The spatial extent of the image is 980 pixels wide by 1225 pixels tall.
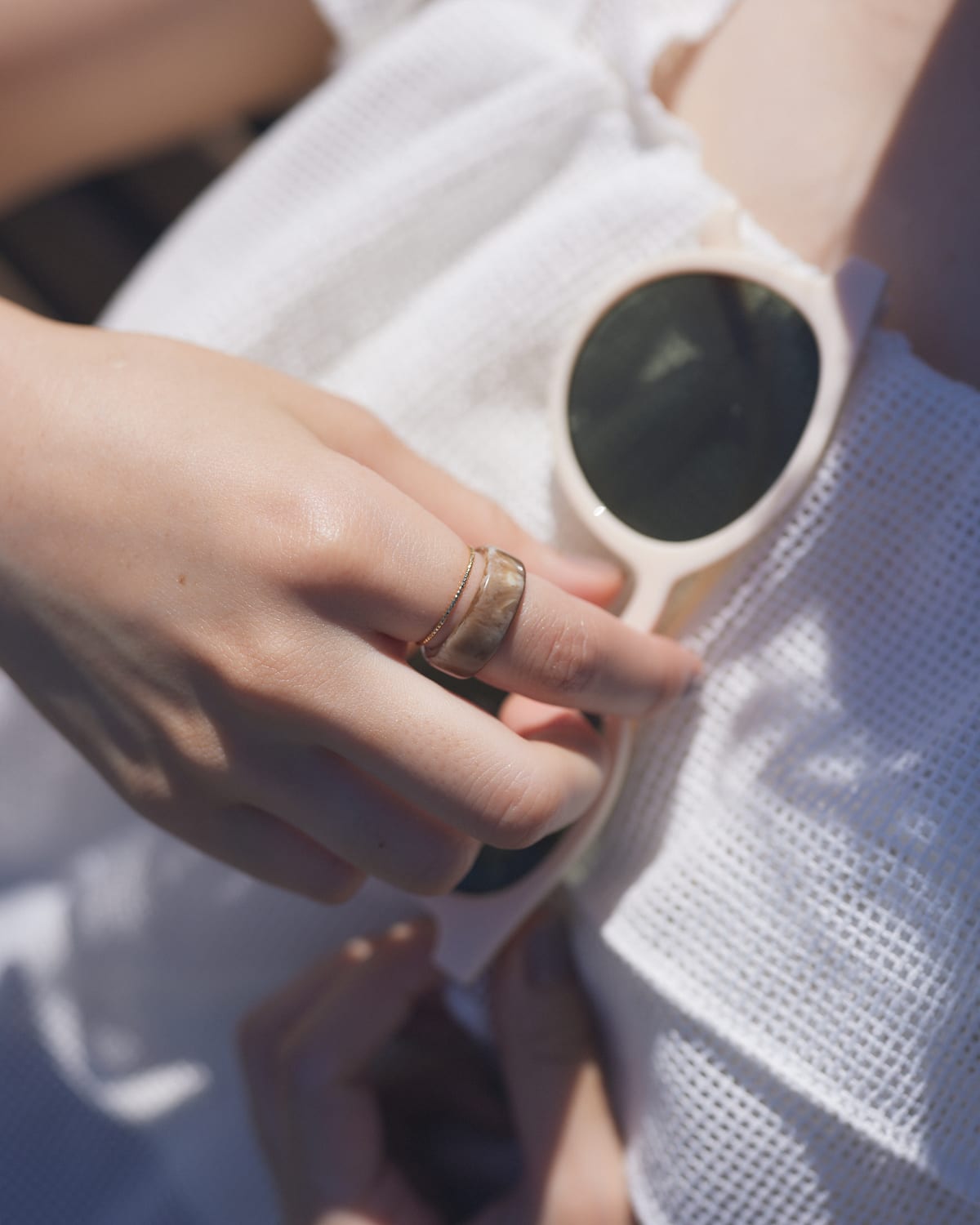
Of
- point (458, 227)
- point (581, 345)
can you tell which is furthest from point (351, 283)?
point (581, 345)

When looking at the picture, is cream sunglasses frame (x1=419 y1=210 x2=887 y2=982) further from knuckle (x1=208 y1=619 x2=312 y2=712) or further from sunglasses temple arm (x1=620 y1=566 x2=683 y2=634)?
knuckle (x1=208 y1=619 x2=312 y2=712)

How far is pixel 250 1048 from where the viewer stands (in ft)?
2.30

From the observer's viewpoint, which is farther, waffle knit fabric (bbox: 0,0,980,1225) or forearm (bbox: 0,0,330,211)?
forearm (bbox: 0,0,330,211)

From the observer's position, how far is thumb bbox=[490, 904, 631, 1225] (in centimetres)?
60

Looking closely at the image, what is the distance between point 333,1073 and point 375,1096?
8 cm

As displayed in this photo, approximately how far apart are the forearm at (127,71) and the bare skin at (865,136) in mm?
356

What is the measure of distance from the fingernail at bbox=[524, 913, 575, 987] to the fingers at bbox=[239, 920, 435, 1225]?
0.08 metres

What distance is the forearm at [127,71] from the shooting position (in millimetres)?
697

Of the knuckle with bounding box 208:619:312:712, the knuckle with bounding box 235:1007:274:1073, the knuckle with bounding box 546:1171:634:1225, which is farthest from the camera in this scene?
the knuckle with bounding box 235:1007:274:1073

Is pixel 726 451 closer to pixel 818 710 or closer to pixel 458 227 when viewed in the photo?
pixel 818 710

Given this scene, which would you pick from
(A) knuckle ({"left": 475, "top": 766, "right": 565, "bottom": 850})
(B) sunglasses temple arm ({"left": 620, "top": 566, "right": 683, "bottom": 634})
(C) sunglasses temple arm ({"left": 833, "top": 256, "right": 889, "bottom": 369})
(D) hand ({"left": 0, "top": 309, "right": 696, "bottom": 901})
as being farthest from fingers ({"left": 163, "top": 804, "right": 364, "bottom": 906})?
(C) sunglasses temple arm ({"left": 833, "top": 256, "right": 889, "bottom": 369})

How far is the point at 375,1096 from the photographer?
0.75 meters

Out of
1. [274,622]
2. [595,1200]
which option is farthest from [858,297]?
[595,1200]

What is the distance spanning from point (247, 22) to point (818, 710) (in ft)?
2.24
